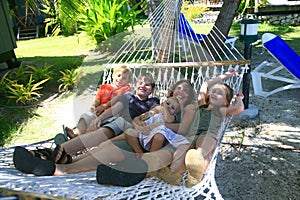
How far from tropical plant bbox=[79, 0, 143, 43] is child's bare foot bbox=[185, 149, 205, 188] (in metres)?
4.76

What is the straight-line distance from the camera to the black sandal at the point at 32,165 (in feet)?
5.03

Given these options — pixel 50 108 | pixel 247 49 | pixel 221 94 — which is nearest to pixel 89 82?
pixel 50 108

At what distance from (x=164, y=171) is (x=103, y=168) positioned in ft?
0.86

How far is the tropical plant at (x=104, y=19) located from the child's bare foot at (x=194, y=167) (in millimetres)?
4763

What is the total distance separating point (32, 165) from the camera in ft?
5.04

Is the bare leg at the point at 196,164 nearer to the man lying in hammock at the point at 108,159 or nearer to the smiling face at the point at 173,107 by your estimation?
the man lying in hammock at the point at 108,159

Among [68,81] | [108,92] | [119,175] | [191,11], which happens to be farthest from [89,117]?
[191,11]

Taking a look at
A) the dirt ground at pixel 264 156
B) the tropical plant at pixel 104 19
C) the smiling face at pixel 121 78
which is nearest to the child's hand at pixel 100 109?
the smiling face at pixel 121 78

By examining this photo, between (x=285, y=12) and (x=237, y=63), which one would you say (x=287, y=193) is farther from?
(x=285, y=12)

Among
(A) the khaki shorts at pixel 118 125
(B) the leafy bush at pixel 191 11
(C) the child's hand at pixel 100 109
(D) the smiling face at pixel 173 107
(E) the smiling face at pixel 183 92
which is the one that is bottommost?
(A) the khaki shorts at pixel 118 125

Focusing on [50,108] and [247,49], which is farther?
[50,108]

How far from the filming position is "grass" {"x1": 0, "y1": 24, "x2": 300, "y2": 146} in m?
3.03

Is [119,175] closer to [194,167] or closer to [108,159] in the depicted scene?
[108,159]

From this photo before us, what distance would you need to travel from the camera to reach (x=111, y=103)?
208cm
